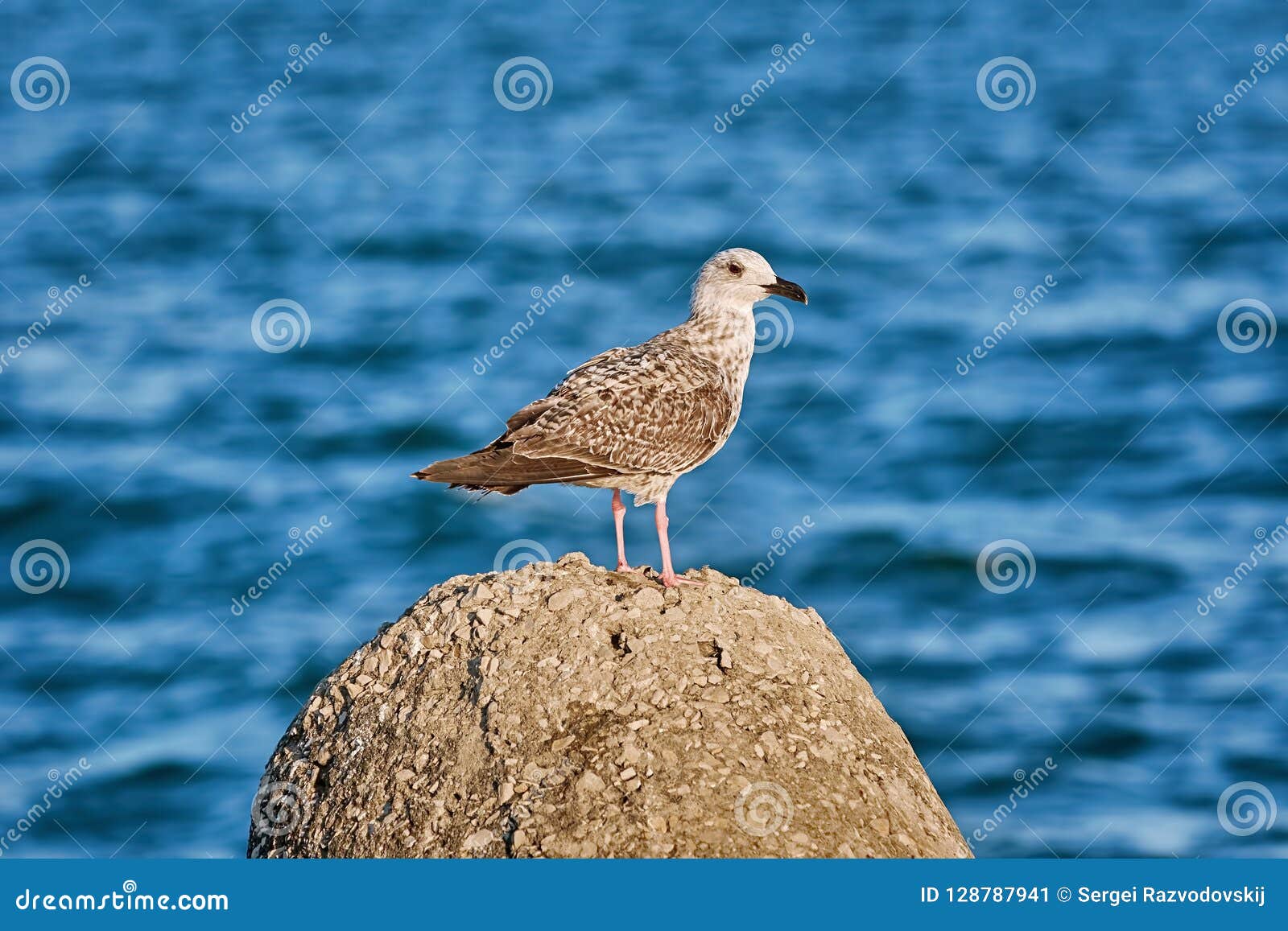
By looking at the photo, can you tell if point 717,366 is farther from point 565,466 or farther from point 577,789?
point 577,789

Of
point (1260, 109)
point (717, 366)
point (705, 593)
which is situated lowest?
point (705, 593)

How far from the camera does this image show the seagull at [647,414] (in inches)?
466

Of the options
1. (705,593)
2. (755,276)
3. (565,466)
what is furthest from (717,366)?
(705,593)

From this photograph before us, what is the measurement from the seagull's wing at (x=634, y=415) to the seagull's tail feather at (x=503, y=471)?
63 mm

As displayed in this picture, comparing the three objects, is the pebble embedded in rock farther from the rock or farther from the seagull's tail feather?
the seagull's tail feather

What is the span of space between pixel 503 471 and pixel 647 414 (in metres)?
1.31

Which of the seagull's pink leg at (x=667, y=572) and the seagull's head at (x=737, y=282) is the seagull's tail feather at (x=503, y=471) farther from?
the seagull's head at (x=737, y=282)

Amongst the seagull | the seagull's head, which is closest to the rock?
the seagull

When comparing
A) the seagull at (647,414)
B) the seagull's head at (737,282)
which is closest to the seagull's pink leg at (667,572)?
the seagull at (647,414)

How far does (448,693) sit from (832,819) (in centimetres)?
240

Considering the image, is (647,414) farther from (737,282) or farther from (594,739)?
(594,739)

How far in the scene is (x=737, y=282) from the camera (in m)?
13.3

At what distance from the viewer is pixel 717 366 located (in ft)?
43.6

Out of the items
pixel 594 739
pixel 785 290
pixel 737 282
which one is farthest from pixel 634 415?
pixel 594 739
